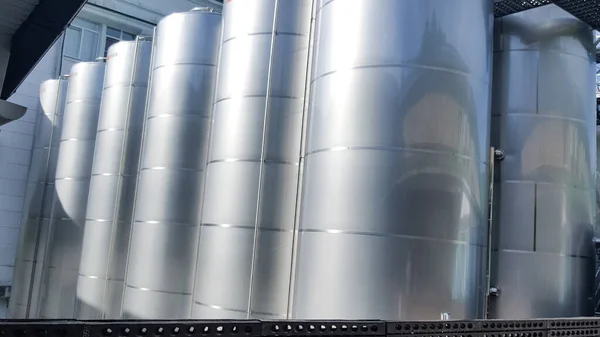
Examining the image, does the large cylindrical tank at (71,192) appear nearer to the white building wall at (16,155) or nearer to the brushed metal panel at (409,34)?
the white building wall at (16,155)

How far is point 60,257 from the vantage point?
1619cm

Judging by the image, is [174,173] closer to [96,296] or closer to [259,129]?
[259,129]

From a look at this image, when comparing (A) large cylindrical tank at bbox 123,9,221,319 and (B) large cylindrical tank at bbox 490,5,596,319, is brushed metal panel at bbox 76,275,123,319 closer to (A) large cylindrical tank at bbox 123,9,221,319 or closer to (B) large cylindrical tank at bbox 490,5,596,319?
(A) large cylindrical tank at bbox 123,9,221,319

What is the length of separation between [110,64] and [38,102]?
6.82m

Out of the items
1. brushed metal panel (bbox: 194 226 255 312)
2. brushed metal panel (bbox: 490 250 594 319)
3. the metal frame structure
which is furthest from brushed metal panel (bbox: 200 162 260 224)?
the metal frame structure

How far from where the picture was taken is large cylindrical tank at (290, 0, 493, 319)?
660cm

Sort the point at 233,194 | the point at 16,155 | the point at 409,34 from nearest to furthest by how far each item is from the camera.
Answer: the point at 409,34, the point at 233,194, the point at 16,155

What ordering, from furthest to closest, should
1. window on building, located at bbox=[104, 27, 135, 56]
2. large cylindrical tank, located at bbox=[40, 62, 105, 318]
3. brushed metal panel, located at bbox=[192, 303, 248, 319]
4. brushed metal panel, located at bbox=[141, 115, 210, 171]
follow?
window on building, located at bbox=[104, 27, 135, 56] → large cylindrical tank, located at bbox=[40, 62, 105, 318] → brushed metal panel, located at bbox=[141, 115, 210, 171] → brushed metal panel, located at bbox=[192, 303, 248, 319]

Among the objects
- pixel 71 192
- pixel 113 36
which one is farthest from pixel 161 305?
pixel 113 36

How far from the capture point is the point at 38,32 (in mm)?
10180

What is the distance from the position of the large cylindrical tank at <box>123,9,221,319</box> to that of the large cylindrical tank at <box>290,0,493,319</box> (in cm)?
422

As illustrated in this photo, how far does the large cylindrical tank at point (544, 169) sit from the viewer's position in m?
8.02

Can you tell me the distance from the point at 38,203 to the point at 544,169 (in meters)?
15.4

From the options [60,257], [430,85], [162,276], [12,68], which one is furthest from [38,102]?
[430,85]
